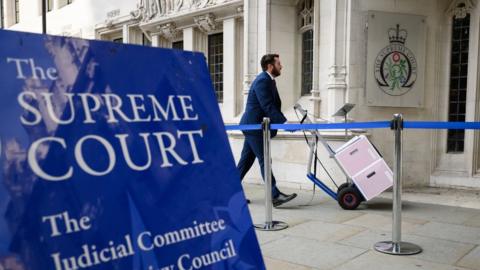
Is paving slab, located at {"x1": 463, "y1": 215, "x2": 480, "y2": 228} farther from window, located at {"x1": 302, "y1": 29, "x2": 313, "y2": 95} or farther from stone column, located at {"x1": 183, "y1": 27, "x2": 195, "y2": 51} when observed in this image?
stone column, located at {"x1": 183, "y1": 27, "x2": 195, "y2": 51}

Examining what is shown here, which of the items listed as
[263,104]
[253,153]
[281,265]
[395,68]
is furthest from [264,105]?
[395,68]

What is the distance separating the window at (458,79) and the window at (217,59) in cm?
510

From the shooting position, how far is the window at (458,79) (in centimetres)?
776

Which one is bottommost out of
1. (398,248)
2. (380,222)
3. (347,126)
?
(380,222)

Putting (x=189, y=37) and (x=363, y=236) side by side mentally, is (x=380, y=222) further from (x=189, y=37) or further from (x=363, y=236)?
(x=189, y=37)

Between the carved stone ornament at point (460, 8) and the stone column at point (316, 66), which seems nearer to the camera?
the carved stone ornament at point (460, 8)

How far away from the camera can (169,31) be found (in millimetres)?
11859

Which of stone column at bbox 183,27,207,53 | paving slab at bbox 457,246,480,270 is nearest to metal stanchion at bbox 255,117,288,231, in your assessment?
paving slab at bbox 457,246,480,270

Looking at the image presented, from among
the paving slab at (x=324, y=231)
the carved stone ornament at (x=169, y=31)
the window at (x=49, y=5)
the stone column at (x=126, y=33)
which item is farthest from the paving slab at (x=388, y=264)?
the window at (x=49, y=5)

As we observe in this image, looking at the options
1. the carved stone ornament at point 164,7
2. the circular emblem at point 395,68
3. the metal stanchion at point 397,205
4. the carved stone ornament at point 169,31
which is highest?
the carved stone ornament at point 164,7

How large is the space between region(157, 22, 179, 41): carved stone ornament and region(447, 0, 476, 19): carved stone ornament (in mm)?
6665

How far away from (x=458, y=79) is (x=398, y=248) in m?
4.86

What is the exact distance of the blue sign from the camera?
1549 millimetres

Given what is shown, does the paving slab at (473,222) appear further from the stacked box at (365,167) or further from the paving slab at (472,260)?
the paving slab at (472,260)
